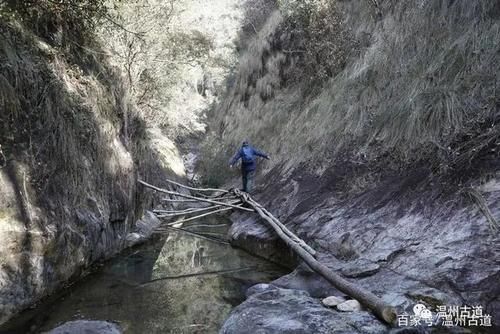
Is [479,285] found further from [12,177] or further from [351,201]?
[12,177]

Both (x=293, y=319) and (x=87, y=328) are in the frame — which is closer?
(x=293, y=319)

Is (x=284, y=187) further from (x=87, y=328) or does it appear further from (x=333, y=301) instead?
(x=87, y=328)

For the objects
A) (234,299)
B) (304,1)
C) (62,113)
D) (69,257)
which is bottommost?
(234,299)

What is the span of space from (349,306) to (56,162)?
3.62 metres

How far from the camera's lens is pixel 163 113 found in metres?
13.9

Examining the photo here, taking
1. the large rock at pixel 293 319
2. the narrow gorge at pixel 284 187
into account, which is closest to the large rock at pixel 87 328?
the narrow gorge at pixel 284 187

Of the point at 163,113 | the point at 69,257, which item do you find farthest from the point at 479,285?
the point at 163,113

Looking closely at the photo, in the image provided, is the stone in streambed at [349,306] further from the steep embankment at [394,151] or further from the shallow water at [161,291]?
the shallow water at [161,291]

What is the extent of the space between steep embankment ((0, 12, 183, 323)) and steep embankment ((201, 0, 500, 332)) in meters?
2.32

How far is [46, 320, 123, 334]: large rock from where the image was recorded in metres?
3.72

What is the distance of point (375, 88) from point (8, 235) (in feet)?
19.0

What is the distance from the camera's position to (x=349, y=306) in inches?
146

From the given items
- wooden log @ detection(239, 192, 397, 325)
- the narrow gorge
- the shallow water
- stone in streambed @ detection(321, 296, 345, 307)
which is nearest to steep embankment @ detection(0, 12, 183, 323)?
the narrow gorge

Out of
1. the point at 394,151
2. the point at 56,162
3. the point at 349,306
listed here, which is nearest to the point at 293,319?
the point at 349,306
